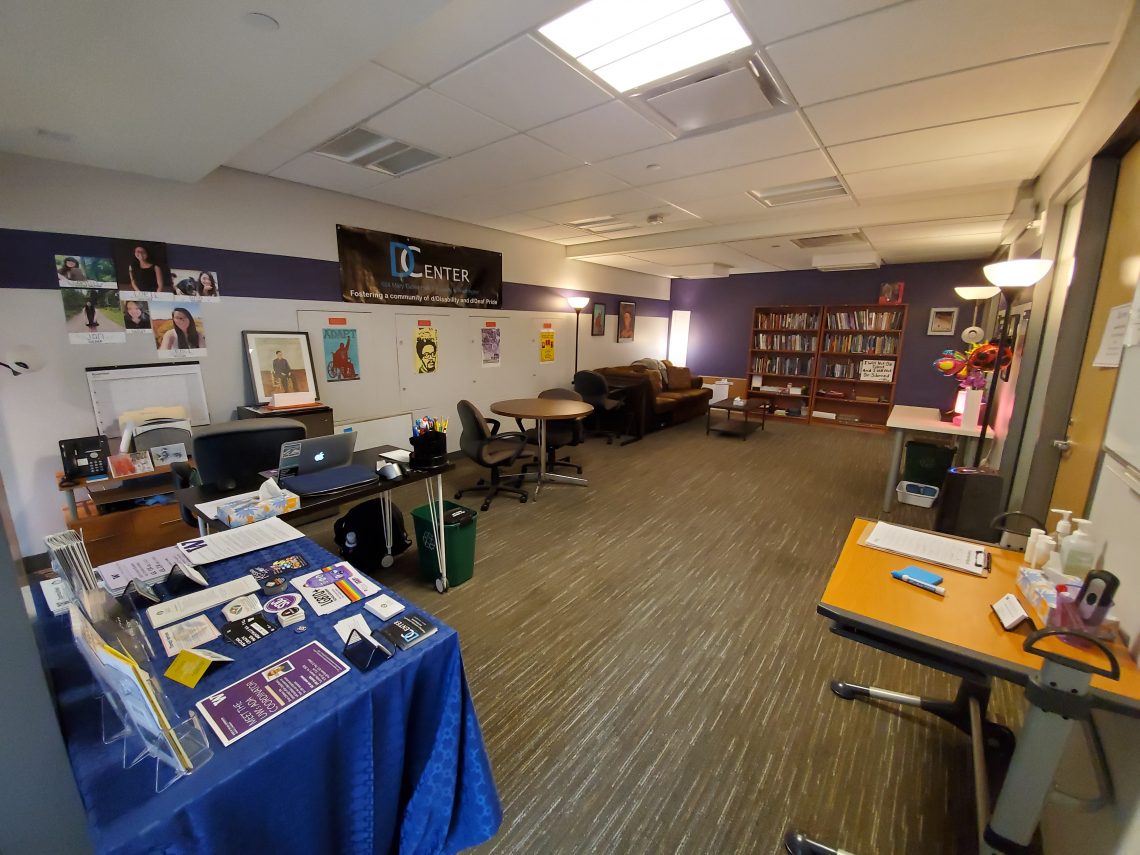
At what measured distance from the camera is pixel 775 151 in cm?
283

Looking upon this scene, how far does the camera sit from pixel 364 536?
288 centimetres

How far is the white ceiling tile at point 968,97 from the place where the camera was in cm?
189

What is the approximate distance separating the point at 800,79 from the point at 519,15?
129 cm

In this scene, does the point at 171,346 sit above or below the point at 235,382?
above

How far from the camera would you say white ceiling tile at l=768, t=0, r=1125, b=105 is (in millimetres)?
1565

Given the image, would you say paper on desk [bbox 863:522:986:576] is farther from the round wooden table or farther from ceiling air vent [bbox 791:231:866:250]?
ceiling air vent [bbox 791:231:866:250]

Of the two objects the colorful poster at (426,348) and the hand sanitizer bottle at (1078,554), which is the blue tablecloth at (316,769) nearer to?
the hand sanitizer bottle at (1078,554)

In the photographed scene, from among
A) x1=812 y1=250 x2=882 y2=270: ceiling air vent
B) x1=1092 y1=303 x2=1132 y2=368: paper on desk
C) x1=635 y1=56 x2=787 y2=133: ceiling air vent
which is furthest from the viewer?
x1=812 y1=250 x2=882 y2=270: ceiling air vent

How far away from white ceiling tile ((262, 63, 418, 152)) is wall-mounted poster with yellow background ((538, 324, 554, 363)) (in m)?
3.69

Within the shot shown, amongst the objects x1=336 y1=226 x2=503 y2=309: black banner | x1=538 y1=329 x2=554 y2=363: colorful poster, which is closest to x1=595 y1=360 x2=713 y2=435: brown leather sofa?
x1=538 y1=329 x2=554 y2=363: colorful poster

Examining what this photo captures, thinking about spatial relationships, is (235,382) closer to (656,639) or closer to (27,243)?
(27,243)

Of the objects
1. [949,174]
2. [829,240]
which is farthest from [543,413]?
[829,240]

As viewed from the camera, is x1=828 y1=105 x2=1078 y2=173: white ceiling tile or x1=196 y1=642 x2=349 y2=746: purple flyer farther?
x1=828 y1=105 x2=1078 y2=173: white ceiling tile

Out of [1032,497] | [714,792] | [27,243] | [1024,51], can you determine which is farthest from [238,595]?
[1032,497]
